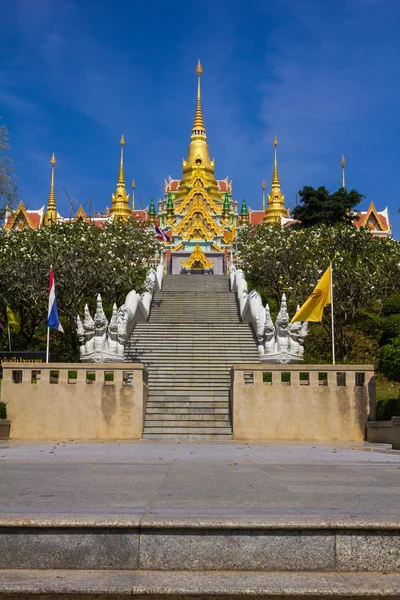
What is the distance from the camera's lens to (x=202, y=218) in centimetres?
6881

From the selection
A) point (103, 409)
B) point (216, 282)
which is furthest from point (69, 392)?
point (216, 282)

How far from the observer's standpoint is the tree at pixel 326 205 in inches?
2004

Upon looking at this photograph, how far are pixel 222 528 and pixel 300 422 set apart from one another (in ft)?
52.2

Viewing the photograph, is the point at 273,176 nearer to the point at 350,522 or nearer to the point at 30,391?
the point at 30,391

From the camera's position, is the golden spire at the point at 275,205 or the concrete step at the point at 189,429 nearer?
the concrete step at the point at 189,429

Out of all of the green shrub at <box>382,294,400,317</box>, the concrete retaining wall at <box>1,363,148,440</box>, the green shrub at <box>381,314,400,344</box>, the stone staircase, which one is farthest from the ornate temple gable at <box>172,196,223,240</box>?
the concrete retaining wall at <box>1,363,148,440</box>

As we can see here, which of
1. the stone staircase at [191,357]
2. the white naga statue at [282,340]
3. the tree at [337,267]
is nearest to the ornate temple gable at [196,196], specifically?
the tree at [337,267]

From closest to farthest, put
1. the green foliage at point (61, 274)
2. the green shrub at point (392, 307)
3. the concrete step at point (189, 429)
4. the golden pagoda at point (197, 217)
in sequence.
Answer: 1. the concrete step at point (189, 429)
2. the green shrub at point (392, 307)
3. the green foliage at point (61, 274)
4. the golden pagoda at point (197, 217)

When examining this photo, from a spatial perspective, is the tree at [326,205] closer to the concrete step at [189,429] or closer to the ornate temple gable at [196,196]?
the ornate temple gable at [196,196]

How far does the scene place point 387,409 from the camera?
64.8ft

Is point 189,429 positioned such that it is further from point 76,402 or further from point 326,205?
point 326,205

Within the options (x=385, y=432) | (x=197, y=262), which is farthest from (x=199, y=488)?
(x=197, y=262)

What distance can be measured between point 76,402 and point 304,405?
6702 millimetres

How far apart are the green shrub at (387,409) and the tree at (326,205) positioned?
31.7m
